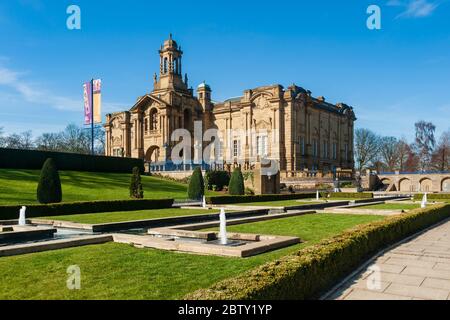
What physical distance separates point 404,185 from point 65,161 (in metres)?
44.6

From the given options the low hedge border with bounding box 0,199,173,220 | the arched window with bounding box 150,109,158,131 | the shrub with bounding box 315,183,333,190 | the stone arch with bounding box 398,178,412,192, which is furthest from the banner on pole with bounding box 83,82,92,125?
the stone arch with bounding box 398,178,412,192

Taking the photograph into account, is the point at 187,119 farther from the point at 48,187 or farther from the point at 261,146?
the point at 48,187

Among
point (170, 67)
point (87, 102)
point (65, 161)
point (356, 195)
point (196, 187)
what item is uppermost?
point (170, 67)

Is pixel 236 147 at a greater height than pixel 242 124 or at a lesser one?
lesser

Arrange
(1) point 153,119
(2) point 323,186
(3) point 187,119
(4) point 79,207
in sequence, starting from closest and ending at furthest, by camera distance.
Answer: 1. (4) point 79,207
2. (2) point 323,186
3. (1) point 153,119
4. (3) point 187,119

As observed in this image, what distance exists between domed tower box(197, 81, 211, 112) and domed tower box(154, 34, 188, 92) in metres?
2.36

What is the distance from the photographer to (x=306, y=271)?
6.45m

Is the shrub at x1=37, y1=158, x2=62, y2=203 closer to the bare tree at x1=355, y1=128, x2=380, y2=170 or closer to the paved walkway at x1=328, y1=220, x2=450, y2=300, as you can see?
A: the paved walkway at x1=328, y1=220, x2=450, y2=300

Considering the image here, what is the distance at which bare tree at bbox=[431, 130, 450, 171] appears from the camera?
221 ft

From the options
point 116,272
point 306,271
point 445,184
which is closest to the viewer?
point 306,271

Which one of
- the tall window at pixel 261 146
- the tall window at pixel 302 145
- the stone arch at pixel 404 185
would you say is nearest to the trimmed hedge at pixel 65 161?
the tall window at pixel 261 146

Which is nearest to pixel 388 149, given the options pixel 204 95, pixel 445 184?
pixel 445 184

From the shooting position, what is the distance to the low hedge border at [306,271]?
532 cm
